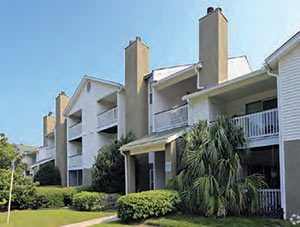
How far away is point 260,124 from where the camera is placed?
18.0 m

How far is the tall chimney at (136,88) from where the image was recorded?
27703 mm

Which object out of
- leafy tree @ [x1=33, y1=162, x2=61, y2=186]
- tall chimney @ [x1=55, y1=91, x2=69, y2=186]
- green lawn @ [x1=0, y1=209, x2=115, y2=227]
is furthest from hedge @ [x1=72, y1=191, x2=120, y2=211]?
leafy tree @ [x1=33, y1=162, x2=61, y2=186]

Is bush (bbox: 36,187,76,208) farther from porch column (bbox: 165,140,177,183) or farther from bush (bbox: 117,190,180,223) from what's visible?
bush (bbox: 117,190,180,223)

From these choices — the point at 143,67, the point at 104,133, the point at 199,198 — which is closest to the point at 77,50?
the point at 143,67

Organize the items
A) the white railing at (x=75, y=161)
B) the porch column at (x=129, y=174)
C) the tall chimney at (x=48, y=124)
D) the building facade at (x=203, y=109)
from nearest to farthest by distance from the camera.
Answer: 1. the building facade at (x=203, y=109)
2. the porch column at (x=129, y=174)
3. the white railing at (x=75, y=161)
4. the tall chimney at (x=48, y=124)

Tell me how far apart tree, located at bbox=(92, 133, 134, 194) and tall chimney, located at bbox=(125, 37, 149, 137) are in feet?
7.23

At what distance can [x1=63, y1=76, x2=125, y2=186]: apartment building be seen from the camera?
3162 centimetres

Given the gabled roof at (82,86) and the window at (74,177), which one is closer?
the gabled roof at (82,86)

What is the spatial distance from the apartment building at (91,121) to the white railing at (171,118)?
503 cm

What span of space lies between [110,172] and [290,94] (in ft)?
46.2

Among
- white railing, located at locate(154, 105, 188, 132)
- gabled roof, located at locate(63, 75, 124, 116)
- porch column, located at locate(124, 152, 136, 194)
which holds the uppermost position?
gabled roof, located at locate(63, 75, 124, 116)

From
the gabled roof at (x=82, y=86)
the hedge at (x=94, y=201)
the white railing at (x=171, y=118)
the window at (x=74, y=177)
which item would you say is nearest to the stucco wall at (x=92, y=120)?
the gabled roof at (x=82, y=86)

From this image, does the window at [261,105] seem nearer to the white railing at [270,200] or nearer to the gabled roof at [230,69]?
the gabled roof at [230,69]

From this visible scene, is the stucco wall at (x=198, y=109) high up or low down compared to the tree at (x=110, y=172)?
up
